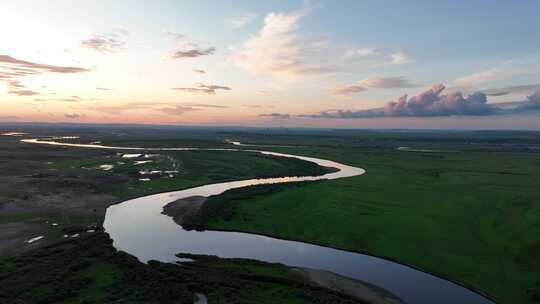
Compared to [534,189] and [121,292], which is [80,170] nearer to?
[121,292]

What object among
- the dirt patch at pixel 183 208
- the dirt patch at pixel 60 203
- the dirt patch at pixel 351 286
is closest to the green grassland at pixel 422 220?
the dirt patch at pixel 183 208

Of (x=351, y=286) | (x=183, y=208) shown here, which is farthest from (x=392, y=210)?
(x=183, y=208)

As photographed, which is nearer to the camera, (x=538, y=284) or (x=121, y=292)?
(x=121, y=292)

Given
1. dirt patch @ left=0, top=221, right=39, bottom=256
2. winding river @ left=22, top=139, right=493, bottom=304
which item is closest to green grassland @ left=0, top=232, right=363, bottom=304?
dirt patch @ left=0, top=221, right=39, bottom=256

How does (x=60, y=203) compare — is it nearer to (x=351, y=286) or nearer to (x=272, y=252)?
(x=272, y=252)

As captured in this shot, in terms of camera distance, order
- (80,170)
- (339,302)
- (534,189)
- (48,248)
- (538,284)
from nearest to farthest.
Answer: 1. (339,302)
2. (538,284)
3. (48,248)
4. (534,189)
5. (80,170)

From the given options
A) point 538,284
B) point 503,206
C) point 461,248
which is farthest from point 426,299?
point 503,206

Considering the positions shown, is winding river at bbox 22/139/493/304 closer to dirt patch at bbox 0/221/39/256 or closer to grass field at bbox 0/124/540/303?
grass field at bbox 0/124/540/303
